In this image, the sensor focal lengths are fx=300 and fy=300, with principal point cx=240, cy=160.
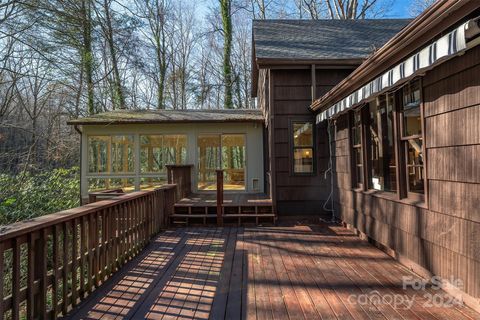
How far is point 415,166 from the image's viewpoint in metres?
3.28

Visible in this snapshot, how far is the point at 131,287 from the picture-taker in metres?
2.94

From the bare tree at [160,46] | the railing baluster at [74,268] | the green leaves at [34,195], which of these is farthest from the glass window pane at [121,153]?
the bare tree at [160,46]

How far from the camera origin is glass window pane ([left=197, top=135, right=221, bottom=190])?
29.5 feet

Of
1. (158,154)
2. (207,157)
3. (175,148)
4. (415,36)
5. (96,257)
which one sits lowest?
(96,257)

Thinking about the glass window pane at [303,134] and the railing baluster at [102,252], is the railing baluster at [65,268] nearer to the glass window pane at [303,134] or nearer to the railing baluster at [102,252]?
the railing baluster at [102,252]

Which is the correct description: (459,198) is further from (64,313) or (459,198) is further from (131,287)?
(64,313)

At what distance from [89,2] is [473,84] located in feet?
19.7

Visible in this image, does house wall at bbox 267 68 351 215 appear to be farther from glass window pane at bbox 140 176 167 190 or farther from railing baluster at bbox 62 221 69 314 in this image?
railing baluster at bbox 62 221 69 314

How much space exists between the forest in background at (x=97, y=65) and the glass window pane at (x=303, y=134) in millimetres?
3981

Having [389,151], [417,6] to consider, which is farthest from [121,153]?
[417,6]

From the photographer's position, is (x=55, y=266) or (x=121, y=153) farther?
(x=121, y=153)

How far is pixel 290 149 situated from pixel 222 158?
3.15 m

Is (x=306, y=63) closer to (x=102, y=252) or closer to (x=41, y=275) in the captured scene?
(x=102, y=252)

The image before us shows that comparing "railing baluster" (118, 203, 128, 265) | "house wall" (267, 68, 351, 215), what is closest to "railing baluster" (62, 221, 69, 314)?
"railing baluster" (118, 203, 128, 265)
